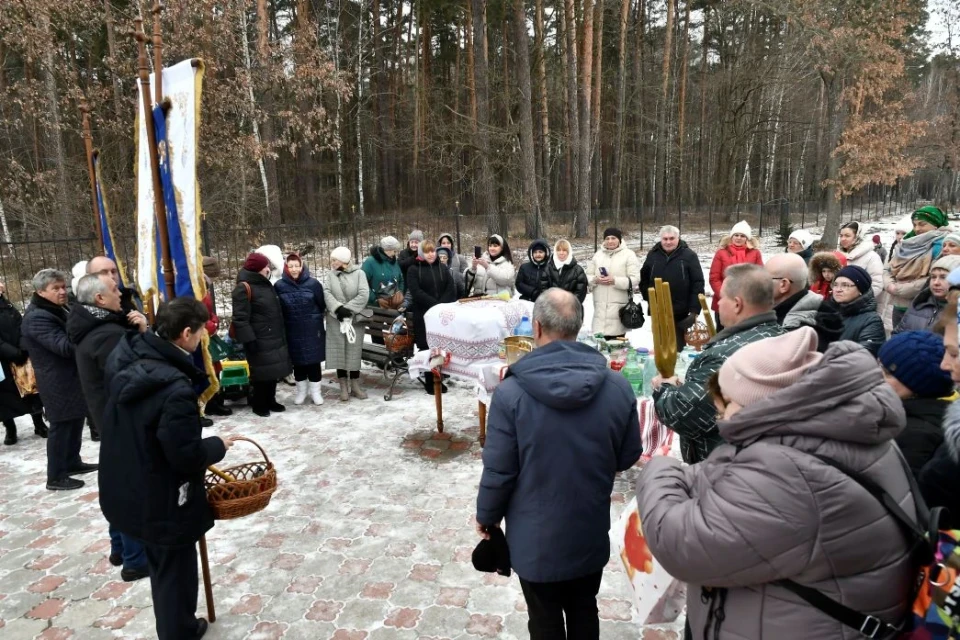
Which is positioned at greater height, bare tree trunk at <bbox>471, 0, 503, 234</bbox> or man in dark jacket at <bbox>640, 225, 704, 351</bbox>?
bare tree trunk at <bbox>471, 0, 503, 234</bbox>

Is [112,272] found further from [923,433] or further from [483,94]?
[483,94]

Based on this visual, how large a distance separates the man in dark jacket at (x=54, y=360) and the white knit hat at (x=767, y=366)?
4.64 metres

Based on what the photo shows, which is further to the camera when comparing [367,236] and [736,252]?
[367,236]

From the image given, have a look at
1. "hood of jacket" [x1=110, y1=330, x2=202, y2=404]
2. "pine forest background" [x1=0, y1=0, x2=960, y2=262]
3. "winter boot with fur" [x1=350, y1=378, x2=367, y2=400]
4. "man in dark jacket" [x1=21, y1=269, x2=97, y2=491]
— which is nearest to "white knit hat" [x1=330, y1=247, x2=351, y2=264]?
"winter boot with fur" [x1=350, y1=378, x2=367, y2=400]

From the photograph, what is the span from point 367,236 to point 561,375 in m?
15.4

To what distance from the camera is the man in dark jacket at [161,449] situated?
2510mm

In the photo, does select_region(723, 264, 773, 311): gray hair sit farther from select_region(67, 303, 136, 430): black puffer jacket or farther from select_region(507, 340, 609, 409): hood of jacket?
select_region(67, 303, 136, 430): black puffer jacket

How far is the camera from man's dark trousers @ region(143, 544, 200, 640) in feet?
9.00

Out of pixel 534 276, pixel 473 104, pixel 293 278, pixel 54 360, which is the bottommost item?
pixel 54 360

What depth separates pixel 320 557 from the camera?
12.5ft

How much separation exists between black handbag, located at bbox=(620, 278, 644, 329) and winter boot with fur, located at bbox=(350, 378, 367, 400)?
3012mm

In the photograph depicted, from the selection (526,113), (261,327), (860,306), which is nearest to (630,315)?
(860,306)

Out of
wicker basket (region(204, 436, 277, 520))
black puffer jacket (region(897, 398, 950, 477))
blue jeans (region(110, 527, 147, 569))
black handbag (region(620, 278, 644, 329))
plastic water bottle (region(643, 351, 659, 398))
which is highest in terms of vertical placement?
black puffer jacket (region(897, 398, 950, 477))

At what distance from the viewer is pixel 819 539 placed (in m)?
1.37
